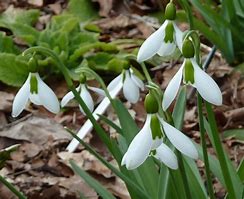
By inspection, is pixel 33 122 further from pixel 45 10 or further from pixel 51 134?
pixel 45 10

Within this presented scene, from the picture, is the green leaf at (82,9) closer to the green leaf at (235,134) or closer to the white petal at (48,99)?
the green leaf at (235,134)

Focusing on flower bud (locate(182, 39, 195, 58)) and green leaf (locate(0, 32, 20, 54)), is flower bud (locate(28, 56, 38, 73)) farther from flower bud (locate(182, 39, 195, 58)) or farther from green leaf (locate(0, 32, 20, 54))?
green leaf (locate(0, 32, 20, 54))

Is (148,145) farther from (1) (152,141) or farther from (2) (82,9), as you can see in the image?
(2) (82,9)

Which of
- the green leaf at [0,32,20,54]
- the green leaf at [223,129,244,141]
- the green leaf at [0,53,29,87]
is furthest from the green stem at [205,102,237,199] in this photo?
the green leaf at [0,32,20,54]

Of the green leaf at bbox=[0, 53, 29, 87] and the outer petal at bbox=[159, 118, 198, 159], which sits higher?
the outer petal at bbox=[159, 118, 198, 159]

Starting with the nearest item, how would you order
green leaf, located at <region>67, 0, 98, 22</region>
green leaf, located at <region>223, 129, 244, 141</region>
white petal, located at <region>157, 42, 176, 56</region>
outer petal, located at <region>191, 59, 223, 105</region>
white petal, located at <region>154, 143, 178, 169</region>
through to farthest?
outer petal, located at <region>191, 59, 223, 105</region> < white petal, located at <region>154, 143, 178, 169</region> < white petal, located at <region>157, 42, 176, 56</region> < green leaf, located at <region>223, 129, 244, 141</region> < green leaf, located at <region>67, 0, 98, 22</region>

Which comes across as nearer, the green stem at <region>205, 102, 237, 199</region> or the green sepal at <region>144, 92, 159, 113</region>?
the green sepal at <region>144, 92, 159, 113</region>
